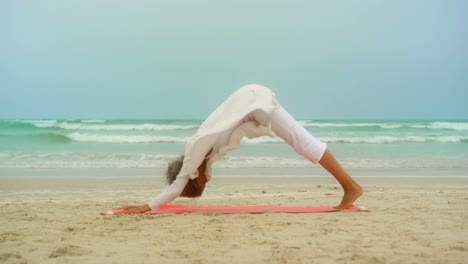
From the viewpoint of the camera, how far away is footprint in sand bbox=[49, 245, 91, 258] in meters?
3.44

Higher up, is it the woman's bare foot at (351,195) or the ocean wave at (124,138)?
the woman's bare foot at (351,195)

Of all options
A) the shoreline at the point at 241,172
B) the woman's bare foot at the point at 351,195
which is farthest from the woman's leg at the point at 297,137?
the shoreline at the point at 241,172

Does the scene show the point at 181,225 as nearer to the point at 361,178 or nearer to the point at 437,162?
the point at 361,178

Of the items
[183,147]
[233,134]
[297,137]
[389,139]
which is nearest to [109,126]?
[183,147]

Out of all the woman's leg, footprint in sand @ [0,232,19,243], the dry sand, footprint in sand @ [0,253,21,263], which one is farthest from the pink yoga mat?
footprint in sand @ [0,253,21,263]

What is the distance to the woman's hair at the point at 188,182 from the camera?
194 inches

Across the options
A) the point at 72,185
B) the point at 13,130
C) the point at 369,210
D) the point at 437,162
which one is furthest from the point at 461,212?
the point at 13,130

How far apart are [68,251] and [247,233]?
128cm

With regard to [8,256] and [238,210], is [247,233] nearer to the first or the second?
[238,210]

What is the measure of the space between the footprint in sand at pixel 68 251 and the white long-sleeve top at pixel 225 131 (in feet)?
4.37

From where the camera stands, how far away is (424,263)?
307 centimetres

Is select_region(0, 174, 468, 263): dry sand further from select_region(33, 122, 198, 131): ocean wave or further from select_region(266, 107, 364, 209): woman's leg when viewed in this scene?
select_region(33, 122, 198, 131): ocean wave

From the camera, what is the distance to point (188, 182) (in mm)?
4914

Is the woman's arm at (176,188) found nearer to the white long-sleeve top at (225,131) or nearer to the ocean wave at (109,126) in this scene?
the white long-sleeve top at (225,131)
